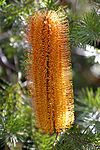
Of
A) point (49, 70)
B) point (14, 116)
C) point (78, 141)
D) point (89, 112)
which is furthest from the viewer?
point (89, 112)

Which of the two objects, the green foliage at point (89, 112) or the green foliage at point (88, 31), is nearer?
the green foliage at point (88, 31)

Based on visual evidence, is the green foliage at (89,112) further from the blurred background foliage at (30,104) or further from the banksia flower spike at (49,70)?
the banksia flower spike at (49,70)

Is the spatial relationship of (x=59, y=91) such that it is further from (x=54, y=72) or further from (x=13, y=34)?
(x=13, y=34)

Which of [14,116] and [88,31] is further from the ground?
[88,31]

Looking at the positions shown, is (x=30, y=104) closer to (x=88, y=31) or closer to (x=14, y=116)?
(x=14, y=116)

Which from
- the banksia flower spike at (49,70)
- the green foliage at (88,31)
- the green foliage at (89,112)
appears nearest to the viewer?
the banksia flower spike at (49,70)

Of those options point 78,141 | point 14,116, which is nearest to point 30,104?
point 14,116

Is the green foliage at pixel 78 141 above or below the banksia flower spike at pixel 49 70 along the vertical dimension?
below

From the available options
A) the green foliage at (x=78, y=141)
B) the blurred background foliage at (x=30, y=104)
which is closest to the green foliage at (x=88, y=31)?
the blurred background foliage at (x=30, y=104)

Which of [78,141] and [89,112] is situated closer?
[78,141]
